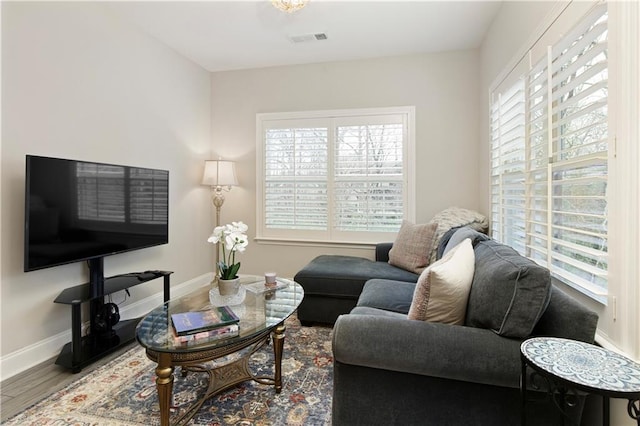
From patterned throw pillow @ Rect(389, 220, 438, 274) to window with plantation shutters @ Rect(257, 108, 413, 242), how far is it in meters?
0.54

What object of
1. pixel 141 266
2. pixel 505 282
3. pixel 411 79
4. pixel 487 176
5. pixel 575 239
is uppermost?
pixel 411 79

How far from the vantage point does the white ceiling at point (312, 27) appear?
2.79 metres

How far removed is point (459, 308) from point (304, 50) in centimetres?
319

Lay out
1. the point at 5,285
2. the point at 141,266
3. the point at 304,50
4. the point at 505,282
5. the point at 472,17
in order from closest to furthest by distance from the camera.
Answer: the point at 505,282 → the point at 5,285 → the point at 472,17 → the point at 141,266 → the point at 304,50

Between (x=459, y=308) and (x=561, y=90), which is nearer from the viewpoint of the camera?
(x=459, y=308)

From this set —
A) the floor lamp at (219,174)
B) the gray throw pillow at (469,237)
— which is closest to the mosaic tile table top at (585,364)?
the gray throw pillow at (469,237)

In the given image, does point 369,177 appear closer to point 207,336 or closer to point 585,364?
point 207,336

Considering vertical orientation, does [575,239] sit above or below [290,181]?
below

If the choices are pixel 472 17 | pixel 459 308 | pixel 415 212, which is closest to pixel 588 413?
pixel 459 308

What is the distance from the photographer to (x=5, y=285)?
2127mm

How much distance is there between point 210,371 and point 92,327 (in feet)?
3.86

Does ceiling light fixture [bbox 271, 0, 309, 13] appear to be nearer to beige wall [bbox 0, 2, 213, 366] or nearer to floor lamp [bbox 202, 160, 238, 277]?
beige wall [bbox 0, 2, 213, 366]

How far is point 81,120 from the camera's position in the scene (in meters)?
2.60

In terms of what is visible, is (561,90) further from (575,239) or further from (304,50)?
(304,50)
